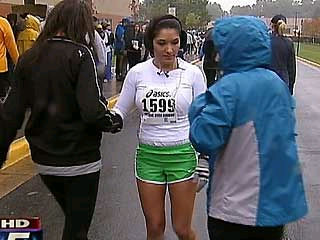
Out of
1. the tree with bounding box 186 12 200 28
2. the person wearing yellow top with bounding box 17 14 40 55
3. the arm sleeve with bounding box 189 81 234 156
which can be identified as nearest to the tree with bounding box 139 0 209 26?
the tree with bounding box 186 12 200 28

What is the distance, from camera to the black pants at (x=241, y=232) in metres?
3.18

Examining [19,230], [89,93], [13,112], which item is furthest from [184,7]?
[19,230]

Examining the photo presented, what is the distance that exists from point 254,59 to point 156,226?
1706 millimetres

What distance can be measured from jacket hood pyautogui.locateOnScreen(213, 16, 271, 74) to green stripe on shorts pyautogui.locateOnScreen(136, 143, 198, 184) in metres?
1.37

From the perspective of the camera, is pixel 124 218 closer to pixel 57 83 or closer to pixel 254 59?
pixel 57 83

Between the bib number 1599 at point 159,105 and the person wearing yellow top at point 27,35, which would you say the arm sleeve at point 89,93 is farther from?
the person wearing yellow top at point 27,35

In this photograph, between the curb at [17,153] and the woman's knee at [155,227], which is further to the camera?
the curb at [17,153]

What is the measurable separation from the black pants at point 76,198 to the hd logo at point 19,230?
0.86 meters

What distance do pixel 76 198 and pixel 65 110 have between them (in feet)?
1.70

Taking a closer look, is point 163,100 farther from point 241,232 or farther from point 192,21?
point 192,21

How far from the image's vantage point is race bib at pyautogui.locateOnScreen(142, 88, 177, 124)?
4.45m

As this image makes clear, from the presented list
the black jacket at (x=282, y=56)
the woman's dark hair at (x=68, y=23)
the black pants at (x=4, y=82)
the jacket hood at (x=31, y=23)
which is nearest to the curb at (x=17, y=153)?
the black pants at (x=4, y=82)

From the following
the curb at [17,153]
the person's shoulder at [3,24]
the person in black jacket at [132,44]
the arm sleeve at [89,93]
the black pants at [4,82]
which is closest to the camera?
the arm sleeve at [89,93]

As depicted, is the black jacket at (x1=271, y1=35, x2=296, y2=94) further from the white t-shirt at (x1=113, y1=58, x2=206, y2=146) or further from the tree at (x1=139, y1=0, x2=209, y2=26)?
the tree at (x1=139, y1=0, x2=209, y2=26)
